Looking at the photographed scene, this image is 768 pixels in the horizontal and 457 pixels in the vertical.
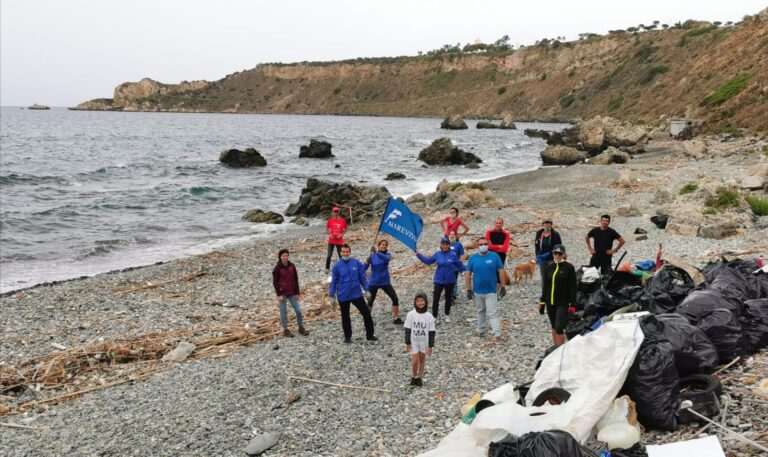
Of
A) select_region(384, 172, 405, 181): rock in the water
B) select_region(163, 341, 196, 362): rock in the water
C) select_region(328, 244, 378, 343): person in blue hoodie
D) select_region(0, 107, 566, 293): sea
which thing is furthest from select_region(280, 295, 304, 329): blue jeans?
select_region(384, 172, 405, 181): rock in the water

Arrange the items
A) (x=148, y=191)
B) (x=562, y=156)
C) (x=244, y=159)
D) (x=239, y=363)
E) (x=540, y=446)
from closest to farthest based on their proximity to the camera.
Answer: (x=540, y=446) → (x=239, y=363) → (x=148, y=191) → (x=562, y=156) → (x=244, y=159)

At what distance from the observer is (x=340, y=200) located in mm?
29109

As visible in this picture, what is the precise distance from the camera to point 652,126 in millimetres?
58344

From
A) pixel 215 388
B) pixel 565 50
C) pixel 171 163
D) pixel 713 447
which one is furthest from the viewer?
pixel 565 50

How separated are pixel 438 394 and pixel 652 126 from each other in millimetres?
58400

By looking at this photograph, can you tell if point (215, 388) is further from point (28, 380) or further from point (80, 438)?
point (28, 380)

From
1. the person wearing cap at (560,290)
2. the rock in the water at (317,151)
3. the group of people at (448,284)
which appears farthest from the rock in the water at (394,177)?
the person wearing cap at (560,290)

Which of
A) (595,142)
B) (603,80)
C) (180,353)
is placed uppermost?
(603,80)


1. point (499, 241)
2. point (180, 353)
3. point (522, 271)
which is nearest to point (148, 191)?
point (180, 353)

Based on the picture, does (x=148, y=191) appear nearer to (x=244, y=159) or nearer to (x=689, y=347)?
Answer: (x=244, y=159)

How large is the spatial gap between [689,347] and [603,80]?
122901 mm

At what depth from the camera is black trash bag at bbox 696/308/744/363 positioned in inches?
281

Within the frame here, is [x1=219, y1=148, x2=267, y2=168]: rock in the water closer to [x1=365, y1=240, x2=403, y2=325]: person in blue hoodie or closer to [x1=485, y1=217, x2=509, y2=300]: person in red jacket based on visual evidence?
[x1=485, y1=217, x2=509, y2=300]: person in red jacket

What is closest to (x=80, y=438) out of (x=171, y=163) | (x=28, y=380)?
(x=28, y=380)
